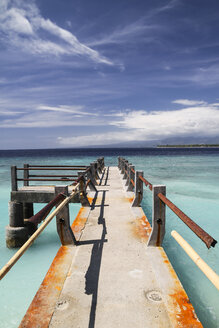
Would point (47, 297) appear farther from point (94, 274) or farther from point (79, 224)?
point (79, 224)

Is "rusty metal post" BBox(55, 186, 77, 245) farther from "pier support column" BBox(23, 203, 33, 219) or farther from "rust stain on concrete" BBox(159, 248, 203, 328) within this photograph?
"pier support column" BBox(23, 203, 33, 219)

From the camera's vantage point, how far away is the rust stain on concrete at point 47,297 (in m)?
2.35

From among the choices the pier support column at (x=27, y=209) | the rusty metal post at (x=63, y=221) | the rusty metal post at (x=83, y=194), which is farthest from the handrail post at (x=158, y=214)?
the pier support column at (x=27, y=209)

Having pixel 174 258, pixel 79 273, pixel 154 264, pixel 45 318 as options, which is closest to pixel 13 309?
pixel 79 273

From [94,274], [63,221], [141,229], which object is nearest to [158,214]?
[141,229]

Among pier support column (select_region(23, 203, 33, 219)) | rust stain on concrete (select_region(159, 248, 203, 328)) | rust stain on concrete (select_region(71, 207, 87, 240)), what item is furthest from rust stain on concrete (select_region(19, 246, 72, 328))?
pier support column (select_region(23, 203, 33, 219))

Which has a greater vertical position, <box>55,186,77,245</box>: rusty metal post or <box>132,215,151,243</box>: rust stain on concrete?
<box>55,186,77,245</box>: rusty metal post

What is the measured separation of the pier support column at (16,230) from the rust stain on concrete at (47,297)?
16.4ft

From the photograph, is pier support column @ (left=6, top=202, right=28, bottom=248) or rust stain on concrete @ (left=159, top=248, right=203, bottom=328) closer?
rust stain on concrete @ (left=159, top=248, right=203, bottom=328)

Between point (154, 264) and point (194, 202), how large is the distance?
11.5 meters

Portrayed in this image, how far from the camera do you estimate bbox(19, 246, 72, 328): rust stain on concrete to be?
7.71ft

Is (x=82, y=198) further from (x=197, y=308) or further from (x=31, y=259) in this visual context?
(x=197, y=308)

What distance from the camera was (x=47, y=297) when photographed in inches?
106

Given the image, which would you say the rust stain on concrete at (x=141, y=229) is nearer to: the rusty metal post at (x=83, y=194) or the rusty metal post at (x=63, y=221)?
the rusty metal post at (x=63, y=221)
